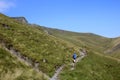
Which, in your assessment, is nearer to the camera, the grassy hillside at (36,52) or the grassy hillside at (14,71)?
the grassy hillside at (14,71)

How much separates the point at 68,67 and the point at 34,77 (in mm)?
14406

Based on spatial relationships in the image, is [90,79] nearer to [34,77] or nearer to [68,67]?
[68,67]

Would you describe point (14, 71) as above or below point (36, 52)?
below

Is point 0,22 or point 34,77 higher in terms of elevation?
point 0,22

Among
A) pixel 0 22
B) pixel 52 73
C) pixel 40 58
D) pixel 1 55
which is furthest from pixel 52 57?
pixel 0 22

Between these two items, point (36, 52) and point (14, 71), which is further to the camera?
point (36, 52)

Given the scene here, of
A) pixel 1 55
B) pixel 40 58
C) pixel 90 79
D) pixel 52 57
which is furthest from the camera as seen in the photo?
pixel 52 57

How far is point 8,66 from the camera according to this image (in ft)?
114

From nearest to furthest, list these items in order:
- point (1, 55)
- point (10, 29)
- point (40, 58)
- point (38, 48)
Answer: point (1, 55)
point (40, 58)
point (38, 48)
point (10, 29)

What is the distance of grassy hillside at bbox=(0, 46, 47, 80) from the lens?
103ft

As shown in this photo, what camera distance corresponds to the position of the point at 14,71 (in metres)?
33.4

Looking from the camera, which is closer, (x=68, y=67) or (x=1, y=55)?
(x=1, y=55)

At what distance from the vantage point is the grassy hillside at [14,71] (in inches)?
1241

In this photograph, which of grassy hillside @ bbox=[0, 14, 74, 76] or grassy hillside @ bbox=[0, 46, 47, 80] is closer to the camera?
grassy hillside @ bbox=[0, 46, 47, 80]
